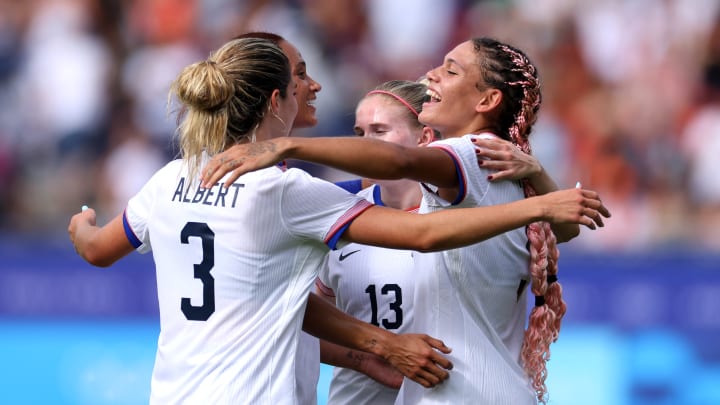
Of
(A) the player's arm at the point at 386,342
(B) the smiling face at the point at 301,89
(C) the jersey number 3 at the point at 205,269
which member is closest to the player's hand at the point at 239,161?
(C) the jersey number 3 at the point at 205,269

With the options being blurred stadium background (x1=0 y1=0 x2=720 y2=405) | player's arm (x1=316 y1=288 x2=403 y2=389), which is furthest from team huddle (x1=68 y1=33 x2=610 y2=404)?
blurred stadium background (x1=0 y1=0 x2=720 y2=405)

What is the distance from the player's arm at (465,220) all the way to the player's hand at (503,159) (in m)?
0.24

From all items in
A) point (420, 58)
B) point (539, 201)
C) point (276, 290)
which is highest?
point (420, 58)

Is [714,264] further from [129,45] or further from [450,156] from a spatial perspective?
[129,45]

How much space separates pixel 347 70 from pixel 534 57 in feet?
4.78

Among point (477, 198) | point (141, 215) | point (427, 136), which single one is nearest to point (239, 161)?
point (141, 215)

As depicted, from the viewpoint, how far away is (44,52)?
9.12m

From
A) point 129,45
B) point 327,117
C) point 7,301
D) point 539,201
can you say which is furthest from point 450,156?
point 129,45

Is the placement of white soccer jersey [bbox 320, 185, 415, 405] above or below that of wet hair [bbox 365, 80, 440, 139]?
below

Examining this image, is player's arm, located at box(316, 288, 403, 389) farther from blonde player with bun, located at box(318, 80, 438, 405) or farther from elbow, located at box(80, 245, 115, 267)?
elbow, located at box(80, 245, 115, 267)

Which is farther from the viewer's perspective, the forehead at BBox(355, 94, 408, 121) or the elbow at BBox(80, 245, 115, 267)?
the forehead at BBox(355, 94, 408, 121)

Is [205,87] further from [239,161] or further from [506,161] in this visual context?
[506,161]

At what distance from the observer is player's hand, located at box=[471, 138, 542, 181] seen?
10.00 feet

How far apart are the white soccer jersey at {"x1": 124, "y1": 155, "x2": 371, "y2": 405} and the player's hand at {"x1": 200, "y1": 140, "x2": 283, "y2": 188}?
0.10 metres
